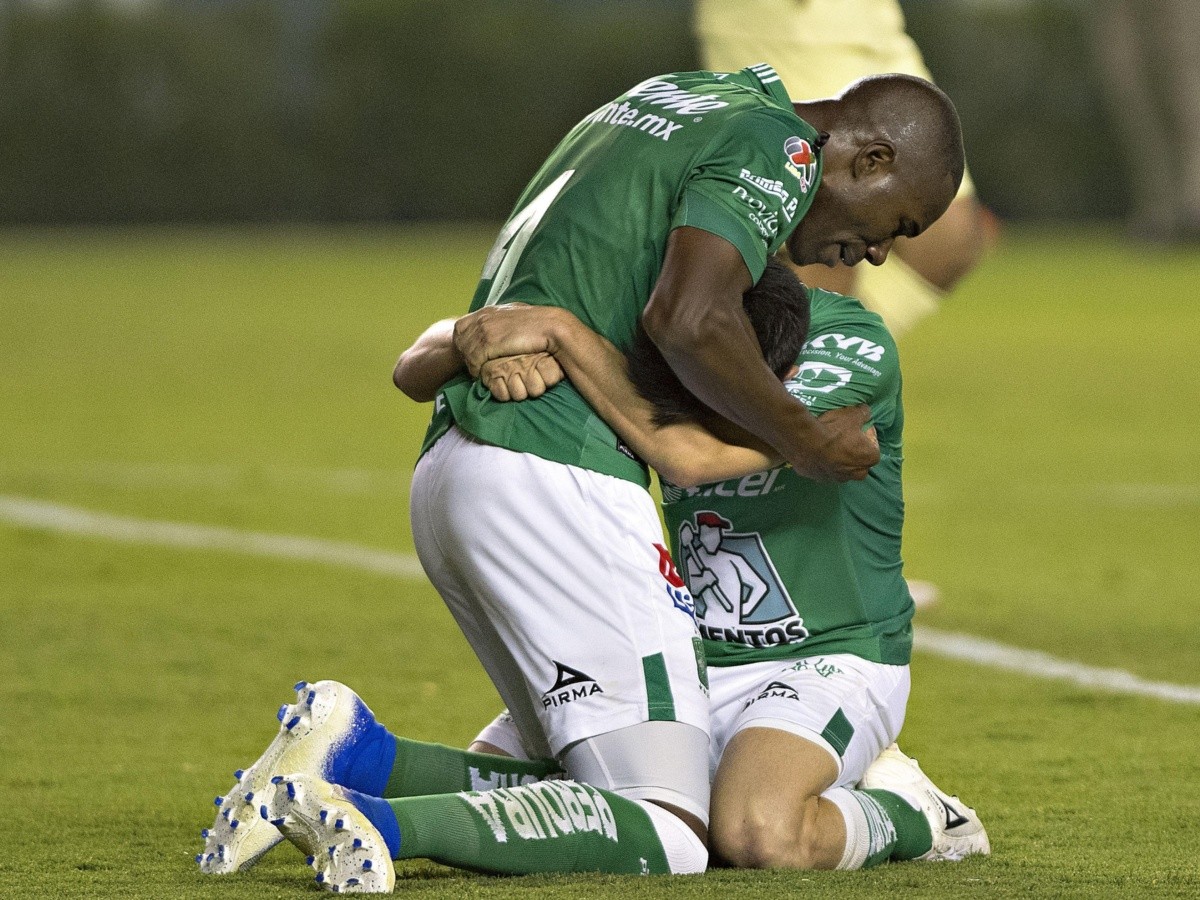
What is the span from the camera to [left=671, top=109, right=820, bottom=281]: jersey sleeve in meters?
3.26

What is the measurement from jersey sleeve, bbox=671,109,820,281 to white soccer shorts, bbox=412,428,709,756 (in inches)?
17.6

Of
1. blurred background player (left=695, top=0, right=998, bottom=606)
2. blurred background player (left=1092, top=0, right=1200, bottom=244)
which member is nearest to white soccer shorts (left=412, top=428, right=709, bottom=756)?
blurred background player (left=695, top=0, right=998, bottom=606)

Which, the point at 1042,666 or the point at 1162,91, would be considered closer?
the point at 1042,666

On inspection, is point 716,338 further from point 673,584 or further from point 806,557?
point 806,557

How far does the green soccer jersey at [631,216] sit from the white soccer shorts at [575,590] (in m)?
0.06

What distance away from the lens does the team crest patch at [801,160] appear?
11.0 ft

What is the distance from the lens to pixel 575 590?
131 inches

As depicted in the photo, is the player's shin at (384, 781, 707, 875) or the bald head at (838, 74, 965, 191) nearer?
the player's shin at (384, 781, 707, 875)

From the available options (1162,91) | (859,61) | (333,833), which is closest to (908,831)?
(333,833)

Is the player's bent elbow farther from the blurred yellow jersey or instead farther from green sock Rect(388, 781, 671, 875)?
the blurred yellow jersey


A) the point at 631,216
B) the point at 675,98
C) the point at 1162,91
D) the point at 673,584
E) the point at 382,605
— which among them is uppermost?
the point at 675,98

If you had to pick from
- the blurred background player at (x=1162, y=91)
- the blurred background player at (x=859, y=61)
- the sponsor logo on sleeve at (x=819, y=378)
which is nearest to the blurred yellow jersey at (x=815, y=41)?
the blurred background player at (x=859, y=61)

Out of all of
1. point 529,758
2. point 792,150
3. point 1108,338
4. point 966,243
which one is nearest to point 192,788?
point 529,758

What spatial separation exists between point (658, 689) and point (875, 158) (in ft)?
3.24
